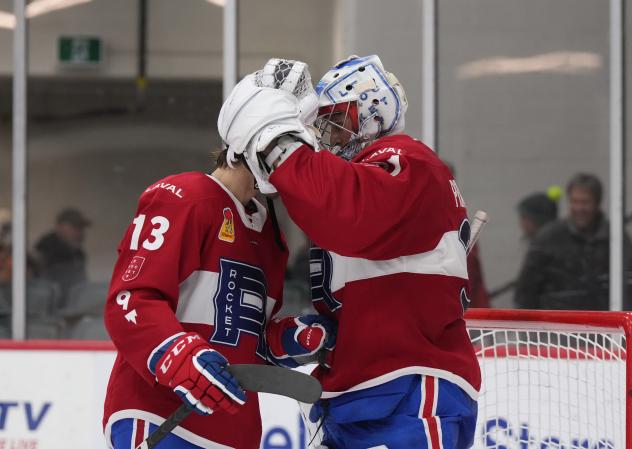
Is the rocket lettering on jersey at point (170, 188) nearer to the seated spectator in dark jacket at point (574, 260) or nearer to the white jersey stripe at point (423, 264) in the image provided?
the white jersey stripe at point (423, 264)

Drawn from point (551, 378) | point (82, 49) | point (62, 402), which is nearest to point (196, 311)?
point (551, 378)

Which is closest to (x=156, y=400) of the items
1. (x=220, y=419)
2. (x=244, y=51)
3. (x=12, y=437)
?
(x=220, y=419)

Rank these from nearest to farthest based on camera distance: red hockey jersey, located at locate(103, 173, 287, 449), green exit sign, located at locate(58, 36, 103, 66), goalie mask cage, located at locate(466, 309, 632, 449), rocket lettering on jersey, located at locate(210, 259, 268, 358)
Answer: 1. red hockey jersey, located at locate(103, 173, 287, 449)
2. rocket lettering on jersey, located at locate(210, 259, 268, 358)
3. goalie mask cage, located at locate(466, 309, 632, 449)
4. green exit sign, located at locate(58, 36, 103, 66)

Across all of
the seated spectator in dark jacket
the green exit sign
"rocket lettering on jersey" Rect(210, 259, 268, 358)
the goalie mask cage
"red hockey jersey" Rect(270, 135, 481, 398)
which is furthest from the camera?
the green exit sign

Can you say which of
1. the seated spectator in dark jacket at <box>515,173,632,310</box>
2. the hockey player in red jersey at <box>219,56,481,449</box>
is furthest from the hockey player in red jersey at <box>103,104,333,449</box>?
the seated spectator in dark jacket at <box>515,173,632,310</box>

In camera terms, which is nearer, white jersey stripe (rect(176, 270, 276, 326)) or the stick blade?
the stick blade

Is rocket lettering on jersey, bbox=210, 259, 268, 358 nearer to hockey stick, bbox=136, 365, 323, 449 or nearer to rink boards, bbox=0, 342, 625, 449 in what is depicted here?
hockey stick, bbox=136, 365, 323, 449

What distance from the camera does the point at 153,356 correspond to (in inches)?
63.9

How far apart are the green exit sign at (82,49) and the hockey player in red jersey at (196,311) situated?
2.86 metres

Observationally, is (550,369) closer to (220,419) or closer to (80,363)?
(220,419)

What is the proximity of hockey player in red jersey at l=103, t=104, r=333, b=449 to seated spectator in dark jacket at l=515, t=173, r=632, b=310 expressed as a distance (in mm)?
2599

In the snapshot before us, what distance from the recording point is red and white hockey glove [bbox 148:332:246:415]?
1.57m

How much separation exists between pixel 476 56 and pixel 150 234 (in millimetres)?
2965

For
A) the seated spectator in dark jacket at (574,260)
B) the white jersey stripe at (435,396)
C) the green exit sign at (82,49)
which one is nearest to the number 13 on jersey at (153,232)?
the white jersey stripe at (435,396)
